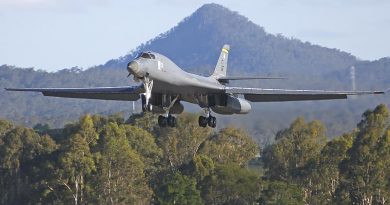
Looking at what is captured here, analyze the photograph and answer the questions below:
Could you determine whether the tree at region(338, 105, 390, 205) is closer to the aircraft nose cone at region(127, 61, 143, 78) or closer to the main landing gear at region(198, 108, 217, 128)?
the main landing gear at region(198, 108, 217, 128)

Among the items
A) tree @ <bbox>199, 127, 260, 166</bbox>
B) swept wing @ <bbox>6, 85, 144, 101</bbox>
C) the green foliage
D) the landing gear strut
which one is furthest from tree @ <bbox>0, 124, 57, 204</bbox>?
the landing gear strut

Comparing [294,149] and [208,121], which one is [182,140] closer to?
[294,149]

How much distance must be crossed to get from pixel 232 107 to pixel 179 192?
43.2 m

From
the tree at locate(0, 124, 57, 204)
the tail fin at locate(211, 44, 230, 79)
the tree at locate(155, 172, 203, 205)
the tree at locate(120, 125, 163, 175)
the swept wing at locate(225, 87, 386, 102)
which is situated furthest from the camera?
the tree at locate(120, 125, 163, 175)

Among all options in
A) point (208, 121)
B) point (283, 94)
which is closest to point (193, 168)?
point (208, 121)

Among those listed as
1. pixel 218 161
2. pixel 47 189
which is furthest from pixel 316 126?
pixel 47 189

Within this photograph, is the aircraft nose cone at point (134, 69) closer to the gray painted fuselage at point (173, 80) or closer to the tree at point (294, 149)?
Result: the gray painted fuselage at point (173, 80)

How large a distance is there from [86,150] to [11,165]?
36.5 ft

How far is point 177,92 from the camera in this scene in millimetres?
45906

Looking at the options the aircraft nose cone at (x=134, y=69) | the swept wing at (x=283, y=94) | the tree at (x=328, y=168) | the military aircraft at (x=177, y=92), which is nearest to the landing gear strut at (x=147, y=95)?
the military aircraft at (x=177, y=92)

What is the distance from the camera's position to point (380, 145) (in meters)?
90.5

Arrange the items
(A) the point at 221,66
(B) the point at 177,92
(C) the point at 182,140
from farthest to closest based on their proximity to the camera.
→ (C) the point at 182,140, (A) the point at 221,66, (B) the point at 177,92

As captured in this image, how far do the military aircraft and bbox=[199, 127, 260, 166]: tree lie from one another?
5408 cm

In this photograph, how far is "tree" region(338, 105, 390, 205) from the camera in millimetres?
88625
